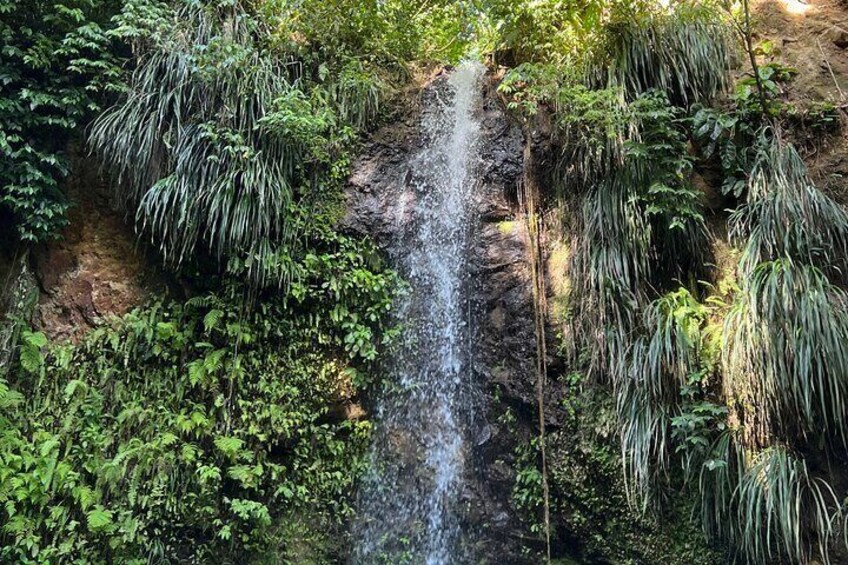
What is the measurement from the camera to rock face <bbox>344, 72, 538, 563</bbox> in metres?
4.31

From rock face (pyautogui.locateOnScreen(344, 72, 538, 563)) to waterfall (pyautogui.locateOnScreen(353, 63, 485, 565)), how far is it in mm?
99

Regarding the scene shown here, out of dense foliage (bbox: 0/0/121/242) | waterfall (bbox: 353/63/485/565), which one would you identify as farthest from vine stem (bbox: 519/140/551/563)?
dense foliage (bbox: 0/0/121/242)

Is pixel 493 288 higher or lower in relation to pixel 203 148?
lower

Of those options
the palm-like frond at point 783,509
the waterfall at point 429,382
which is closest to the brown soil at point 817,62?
the palm-like frond at point 783,509

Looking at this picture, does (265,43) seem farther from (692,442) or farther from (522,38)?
(692,442)

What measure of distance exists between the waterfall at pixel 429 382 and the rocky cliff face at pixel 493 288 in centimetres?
10

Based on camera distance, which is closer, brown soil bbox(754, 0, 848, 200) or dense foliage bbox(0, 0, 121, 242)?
brown soil bbox(754, 0, 848, 200)

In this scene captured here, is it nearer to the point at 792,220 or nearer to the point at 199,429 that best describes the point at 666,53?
the point at 792,220

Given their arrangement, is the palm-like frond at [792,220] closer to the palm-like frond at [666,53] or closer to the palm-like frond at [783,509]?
Answer: the palm-like frond at [666,53]

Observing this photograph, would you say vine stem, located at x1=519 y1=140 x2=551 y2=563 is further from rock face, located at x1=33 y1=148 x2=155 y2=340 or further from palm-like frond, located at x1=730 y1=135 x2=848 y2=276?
rock face, located at x1=33 y1=148 x2=155 y2=340

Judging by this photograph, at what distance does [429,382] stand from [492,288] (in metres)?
0.95

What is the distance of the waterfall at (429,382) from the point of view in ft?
14.8

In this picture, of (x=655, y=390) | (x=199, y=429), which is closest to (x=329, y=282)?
(x=199, y=429)

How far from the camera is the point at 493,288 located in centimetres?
477
